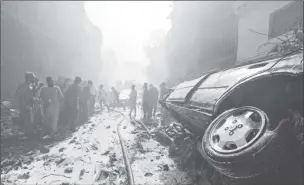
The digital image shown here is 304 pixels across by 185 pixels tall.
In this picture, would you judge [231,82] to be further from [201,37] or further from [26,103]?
[201,37]

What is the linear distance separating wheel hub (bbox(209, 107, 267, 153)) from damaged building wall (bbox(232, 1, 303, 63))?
19.4 feet

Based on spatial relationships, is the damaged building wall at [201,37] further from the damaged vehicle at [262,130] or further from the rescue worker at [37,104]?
the rescue worker at [37,104]

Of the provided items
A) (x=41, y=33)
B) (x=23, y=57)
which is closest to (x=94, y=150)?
(x=23, y=57)

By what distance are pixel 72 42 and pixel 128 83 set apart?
1152 cm

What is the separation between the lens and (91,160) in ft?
14.4

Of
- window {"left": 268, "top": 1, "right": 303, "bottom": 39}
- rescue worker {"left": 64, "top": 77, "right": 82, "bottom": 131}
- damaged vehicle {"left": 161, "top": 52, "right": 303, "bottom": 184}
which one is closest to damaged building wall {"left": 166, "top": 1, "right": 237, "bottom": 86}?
window {"left": 268, "top": 1, "right": 303, "bottom": 39}

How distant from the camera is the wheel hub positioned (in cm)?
201

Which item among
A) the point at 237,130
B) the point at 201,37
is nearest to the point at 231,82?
the point at 237,130

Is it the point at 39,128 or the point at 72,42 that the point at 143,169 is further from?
the point at 72,42

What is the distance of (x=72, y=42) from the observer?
30922 mm

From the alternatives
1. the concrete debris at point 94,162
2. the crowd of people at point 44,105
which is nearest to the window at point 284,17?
the concrete debris at point 94,162

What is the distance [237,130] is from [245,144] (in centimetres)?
26

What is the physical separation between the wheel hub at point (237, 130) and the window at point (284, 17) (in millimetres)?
6596

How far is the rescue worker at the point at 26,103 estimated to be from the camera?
5926 mm
